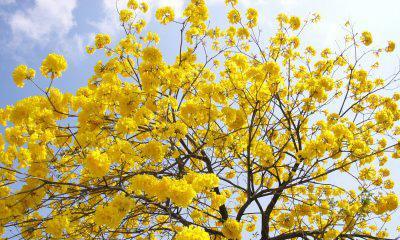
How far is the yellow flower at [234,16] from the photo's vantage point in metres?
7.38

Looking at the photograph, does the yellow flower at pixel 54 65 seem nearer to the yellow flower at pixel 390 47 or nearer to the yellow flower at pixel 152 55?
the yellow flower at pixel 152 55

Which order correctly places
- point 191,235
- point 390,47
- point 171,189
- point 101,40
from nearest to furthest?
point 191,235, point 171,189, point 101,40, point 390,47

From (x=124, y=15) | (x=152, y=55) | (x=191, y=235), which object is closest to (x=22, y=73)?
(x=152, y=55)

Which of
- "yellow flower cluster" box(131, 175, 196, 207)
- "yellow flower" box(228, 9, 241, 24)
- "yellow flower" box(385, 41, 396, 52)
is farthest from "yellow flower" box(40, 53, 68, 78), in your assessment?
"yellow flower" box(385, 41, 396, 52)

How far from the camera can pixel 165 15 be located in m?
6.52

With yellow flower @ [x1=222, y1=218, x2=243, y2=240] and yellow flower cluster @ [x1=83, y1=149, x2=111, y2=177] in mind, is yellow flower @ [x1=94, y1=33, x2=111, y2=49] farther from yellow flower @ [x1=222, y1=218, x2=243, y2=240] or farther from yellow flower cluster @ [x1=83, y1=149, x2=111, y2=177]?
yellow flower @ [x1=222, y1=218, x2=243, y2=240]

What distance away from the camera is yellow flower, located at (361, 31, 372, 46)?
748cm

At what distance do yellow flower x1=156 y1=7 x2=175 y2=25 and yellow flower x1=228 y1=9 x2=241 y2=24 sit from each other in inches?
58.3

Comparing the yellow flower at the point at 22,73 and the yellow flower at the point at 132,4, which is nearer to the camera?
the yellow flower at the point at 22,73

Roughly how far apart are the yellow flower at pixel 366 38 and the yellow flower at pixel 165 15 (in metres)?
4.07

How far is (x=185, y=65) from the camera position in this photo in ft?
21.8

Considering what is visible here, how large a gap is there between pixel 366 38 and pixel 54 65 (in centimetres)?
621

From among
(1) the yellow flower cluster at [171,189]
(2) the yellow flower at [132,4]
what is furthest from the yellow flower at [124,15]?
(1) the yellow flower cluster at [171,189]

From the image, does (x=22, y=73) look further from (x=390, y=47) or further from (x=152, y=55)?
(x=390, y=47)
